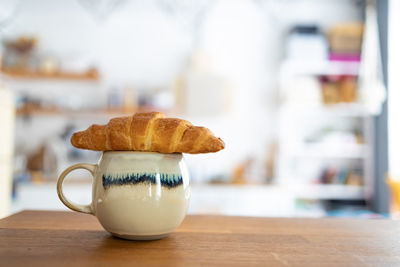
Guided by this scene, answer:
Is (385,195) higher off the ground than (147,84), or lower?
lower

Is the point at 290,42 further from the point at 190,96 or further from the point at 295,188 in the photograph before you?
the point at 295,188

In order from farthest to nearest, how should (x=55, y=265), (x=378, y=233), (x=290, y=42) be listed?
(x=290, y=42) → (x=378, y=233) → (x=55, y=265)

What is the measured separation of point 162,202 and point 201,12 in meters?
3.56

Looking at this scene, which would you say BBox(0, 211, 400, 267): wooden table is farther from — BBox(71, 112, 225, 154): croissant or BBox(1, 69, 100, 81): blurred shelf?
BBox(1, 69, 100, 81): blurred shelf

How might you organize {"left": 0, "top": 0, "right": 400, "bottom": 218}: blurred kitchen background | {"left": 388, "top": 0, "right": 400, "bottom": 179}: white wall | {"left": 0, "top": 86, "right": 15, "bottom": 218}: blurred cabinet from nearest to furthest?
{"left": 0, "top": 86, "right": 15, "bottom": 218}: blurred cabinet → {"left": 388, "top": 0, "right": 400, "bottom": 179}: white wall → {"left": 0, "top": 0, "right": 400, "bottom": 218}: blurred kitchen background

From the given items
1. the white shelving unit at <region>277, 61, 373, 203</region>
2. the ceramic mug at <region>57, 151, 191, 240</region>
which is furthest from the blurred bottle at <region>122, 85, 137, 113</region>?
the ceramic mug at <region>57, 151, 191, 240</region>

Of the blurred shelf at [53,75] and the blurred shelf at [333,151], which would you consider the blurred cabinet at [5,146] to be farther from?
the blurred shelf at [333,151]

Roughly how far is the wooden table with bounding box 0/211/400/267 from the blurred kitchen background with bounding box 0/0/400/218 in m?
2.63

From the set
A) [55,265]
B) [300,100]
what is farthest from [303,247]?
[300,100]

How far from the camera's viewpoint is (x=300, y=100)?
11.7 ft

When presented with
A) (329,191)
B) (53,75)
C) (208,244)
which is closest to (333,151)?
(329,191)

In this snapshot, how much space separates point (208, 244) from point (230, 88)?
320 centimetres

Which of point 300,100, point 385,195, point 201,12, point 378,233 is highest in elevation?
point 201,12

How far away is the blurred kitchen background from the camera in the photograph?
11.6 ft
